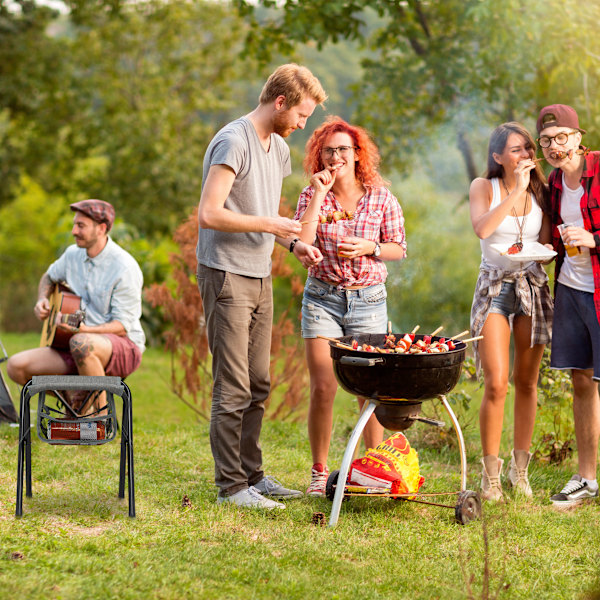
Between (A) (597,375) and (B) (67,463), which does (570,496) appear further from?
(B) (67,463)

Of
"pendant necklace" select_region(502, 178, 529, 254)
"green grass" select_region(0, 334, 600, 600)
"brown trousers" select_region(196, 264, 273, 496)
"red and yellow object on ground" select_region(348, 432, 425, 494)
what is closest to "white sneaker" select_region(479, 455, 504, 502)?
"green grass" select_region(0, 334, 600, 600)

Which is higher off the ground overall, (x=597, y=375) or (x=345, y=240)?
(x=345, y=240)

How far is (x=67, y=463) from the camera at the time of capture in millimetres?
4695

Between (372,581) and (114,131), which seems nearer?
(372,581)

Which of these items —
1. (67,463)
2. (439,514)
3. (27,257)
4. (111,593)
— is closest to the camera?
(111,593)

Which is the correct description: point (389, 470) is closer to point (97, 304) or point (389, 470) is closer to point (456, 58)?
point (97, 304)

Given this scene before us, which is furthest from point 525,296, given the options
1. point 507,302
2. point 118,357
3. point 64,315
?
point 64,315

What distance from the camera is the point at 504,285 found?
163 inches

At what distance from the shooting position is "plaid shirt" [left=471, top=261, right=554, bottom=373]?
4.10 meters

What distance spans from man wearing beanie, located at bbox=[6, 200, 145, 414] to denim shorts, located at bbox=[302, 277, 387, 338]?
148 centimetres

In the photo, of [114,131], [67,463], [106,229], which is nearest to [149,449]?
[67,463]

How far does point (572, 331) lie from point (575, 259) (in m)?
0.36

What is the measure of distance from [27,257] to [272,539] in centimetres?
1570

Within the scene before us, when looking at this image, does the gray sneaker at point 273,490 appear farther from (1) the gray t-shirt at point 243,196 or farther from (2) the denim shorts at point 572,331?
(2) the denim shorts at point 572,331
